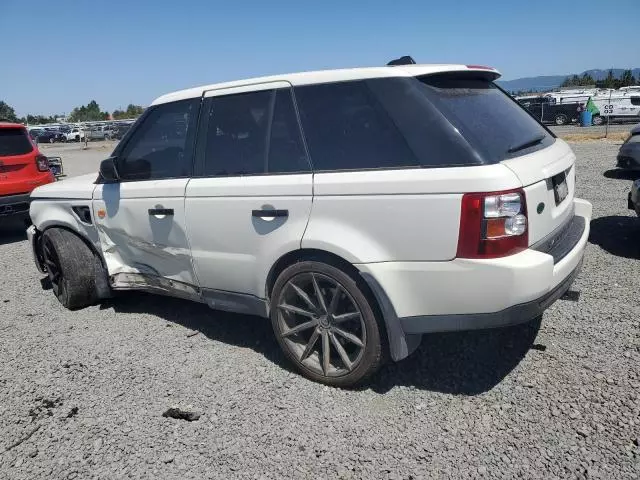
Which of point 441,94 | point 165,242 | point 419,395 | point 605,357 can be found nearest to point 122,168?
point 165,242

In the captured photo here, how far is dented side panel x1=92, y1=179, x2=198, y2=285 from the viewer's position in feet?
11.8

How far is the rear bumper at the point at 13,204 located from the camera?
295 inches

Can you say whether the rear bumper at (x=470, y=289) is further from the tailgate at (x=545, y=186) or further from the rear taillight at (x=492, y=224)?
the tailgate at (x=545, y=186)

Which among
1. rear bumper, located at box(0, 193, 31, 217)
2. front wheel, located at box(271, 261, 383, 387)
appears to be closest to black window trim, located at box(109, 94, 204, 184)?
front wheel, located at box(271, 261, 383, 387)

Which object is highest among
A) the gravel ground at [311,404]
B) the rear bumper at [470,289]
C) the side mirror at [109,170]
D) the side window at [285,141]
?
the side window at [285,141]

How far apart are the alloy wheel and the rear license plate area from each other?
1318 millimetres

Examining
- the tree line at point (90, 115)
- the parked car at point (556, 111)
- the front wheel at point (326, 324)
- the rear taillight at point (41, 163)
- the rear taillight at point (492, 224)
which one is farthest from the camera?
the tree line at point (90, 115)

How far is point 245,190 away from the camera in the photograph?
3.14 metres

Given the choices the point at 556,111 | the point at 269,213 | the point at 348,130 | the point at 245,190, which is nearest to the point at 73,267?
the point at 245,190

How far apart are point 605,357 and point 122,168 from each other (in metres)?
3.71

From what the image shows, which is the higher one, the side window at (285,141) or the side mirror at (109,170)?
the side window at (285,141)

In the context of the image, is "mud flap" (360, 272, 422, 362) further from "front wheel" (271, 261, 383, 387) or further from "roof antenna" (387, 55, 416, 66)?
"roof antenna" (387, 55, 416, 66)

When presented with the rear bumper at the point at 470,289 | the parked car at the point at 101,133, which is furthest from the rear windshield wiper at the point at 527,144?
the parked car at the point at 101,133

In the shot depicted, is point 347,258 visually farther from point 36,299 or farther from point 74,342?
point 36,299
